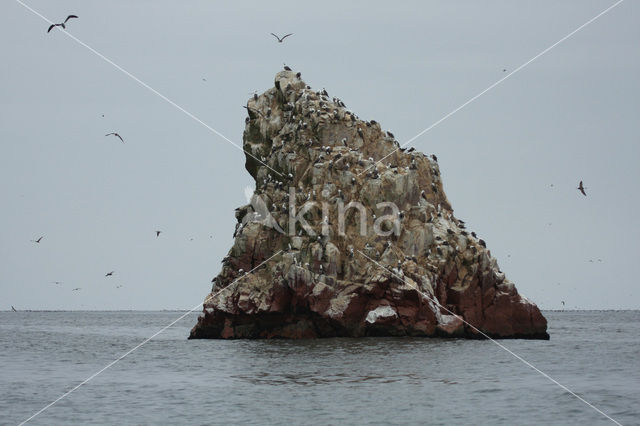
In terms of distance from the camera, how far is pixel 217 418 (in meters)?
37.1

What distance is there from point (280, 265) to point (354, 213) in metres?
8.34

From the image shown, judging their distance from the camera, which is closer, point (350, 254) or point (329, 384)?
point (329, 384)

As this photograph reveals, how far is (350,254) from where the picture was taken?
7644 centimetres

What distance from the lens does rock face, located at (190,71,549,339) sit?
74.1m

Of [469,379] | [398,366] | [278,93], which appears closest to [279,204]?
[278,93]

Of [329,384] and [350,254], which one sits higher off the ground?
[350,254]

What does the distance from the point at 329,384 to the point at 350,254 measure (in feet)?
101

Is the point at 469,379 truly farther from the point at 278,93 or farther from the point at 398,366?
the point at 278,93

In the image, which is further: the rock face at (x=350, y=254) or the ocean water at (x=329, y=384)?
the rock face at (x=350, y=254)

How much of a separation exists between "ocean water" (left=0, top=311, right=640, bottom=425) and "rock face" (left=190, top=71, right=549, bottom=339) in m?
3.98

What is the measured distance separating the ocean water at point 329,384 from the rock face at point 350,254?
3982 mm

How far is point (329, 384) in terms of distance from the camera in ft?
151

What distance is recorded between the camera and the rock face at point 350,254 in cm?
7412

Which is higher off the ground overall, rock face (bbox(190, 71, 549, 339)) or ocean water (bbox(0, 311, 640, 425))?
rock face (bbox(190, 71, 549, 339))
